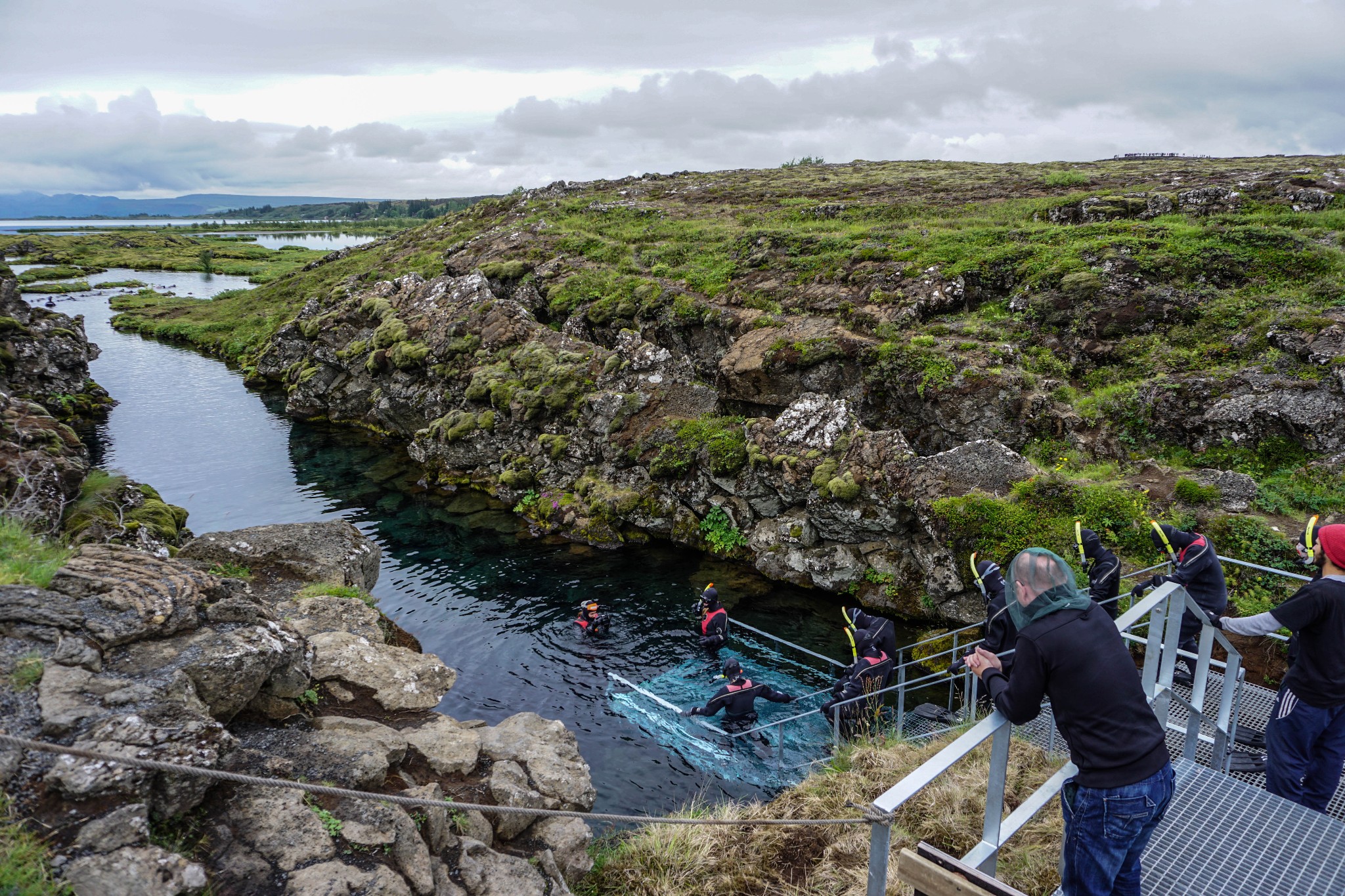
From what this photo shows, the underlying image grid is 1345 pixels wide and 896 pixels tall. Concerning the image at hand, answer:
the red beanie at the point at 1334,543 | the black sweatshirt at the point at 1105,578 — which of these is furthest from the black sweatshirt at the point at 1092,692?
the black sweatshirt at the point at 1105,578

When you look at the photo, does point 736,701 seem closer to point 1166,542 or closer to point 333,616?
point 333,616

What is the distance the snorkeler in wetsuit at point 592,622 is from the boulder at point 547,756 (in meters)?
8.25

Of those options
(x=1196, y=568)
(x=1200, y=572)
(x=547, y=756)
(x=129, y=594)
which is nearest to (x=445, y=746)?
(x=547, y=756)

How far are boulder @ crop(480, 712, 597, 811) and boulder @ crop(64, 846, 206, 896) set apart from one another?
4.63 metres

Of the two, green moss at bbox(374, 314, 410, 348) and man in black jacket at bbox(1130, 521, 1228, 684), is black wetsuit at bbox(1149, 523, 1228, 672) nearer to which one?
man in black jacket at bbox(1130, 521, 1228, 684)

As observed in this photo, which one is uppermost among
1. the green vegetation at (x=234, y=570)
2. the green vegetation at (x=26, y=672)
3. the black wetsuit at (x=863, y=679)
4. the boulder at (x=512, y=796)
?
the green vegetation at (x=26, y=672)

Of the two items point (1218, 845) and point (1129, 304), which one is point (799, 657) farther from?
point (1129, 304)

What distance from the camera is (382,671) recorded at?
11.0m

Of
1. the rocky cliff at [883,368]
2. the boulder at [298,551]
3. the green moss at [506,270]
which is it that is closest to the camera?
the boulder at [298,551]

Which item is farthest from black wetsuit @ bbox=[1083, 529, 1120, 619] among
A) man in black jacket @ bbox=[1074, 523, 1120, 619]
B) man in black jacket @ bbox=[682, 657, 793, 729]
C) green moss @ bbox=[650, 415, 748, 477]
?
green moss @ bbox=[650, 415, 748, 477]

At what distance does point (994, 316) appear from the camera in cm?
2917

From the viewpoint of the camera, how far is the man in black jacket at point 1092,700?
15.5ft

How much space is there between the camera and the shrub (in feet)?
60.9

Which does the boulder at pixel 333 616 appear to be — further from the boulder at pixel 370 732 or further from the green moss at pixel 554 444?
the green moss at pixel 554 444
